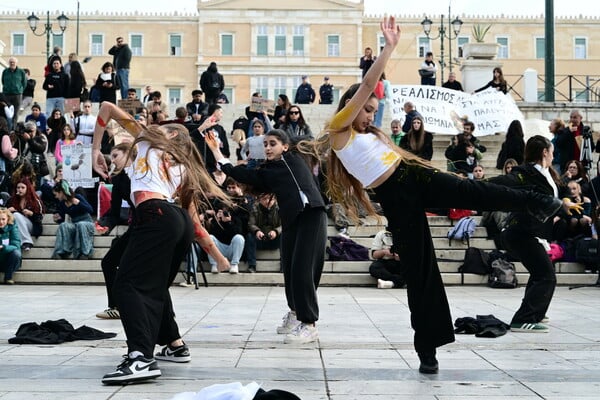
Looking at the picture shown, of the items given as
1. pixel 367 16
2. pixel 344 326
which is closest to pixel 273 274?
pixel 344 326

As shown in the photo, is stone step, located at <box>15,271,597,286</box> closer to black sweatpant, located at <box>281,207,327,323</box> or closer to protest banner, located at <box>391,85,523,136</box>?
black sweatpant, located at <box>281,207,327,323</box>

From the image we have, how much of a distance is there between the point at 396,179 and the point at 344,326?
10.0 ft

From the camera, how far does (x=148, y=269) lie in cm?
572

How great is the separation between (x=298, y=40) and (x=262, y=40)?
2.81 m

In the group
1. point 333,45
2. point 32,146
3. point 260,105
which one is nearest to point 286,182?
point 32,146

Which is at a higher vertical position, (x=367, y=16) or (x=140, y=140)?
(x=367, y=16)

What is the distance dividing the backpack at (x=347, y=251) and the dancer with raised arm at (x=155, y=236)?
8.39m

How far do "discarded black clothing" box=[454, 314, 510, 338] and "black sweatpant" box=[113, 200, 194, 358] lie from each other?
3.05 metres

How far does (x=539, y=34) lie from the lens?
6900cm

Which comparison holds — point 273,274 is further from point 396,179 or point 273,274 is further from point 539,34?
point 539,34

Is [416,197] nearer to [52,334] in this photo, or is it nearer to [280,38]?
[52,334]

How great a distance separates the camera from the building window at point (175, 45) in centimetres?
6900

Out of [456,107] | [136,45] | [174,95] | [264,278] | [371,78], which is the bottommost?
[264,278]

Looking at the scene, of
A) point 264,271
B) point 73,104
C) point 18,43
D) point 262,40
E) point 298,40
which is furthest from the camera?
point 298,40
